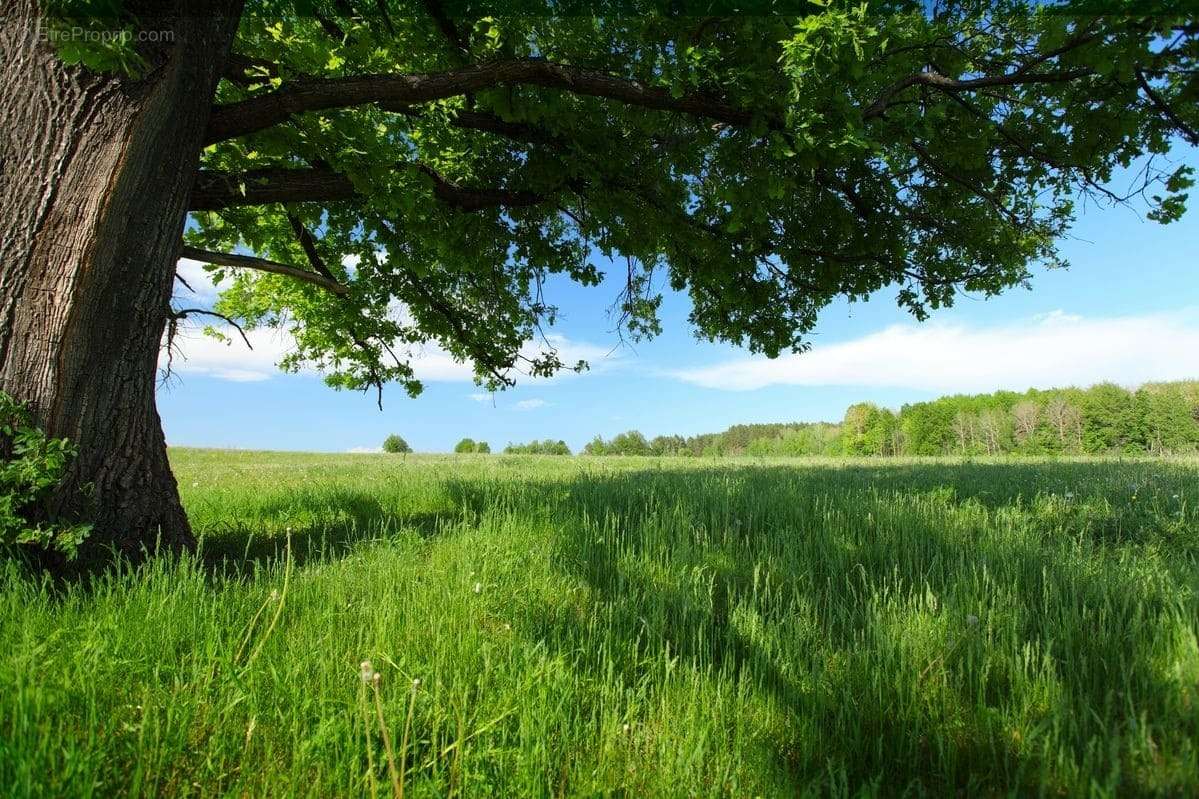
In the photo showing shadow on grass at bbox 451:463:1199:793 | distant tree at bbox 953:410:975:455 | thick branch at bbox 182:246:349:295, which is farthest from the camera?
distant tree at bbox 953:410:975:455

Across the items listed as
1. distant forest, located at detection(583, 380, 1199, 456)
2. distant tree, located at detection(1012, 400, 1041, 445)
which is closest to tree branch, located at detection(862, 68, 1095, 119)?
distant forest, located at detection(583, 380, 1199, 456)

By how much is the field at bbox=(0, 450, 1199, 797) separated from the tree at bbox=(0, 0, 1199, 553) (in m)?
2.13

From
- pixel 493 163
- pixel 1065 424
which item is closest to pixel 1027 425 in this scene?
pixel 1065 424

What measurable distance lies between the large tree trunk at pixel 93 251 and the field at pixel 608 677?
896 mm

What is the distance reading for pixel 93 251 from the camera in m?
4.17

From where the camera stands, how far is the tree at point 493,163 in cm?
421

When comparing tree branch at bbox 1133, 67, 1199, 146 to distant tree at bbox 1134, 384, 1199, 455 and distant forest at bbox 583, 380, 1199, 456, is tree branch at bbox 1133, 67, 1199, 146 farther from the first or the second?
distant tree at bbox 1134, 384, 1199, 455

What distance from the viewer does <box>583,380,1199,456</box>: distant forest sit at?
196 ft

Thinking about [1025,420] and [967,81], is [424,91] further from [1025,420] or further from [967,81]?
[1025,420]

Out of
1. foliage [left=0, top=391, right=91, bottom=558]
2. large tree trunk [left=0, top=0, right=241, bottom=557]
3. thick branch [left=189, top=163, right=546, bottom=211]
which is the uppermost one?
thick branch [left=189, top=163, right=546, bottom=211]

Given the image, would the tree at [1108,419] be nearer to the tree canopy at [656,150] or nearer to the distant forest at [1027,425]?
the distant forest at [1027,425]

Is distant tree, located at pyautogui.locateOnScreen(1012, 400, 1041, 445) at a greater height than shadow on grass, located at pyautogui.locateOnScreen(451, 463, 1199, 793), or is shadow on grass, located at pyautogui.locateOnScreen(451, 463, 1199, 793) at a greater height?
distant tree, located at pyautogui.locateOnScreen(1012, 400, 1041, 445)

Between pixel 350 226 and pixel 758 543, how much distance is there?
27.3ft

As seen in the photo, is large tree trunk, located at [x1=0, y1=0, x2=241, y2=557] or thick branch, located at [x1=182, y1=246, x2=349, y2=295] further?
thick branch, located at [x1=182, y1=246, x2=349, y2=295]
